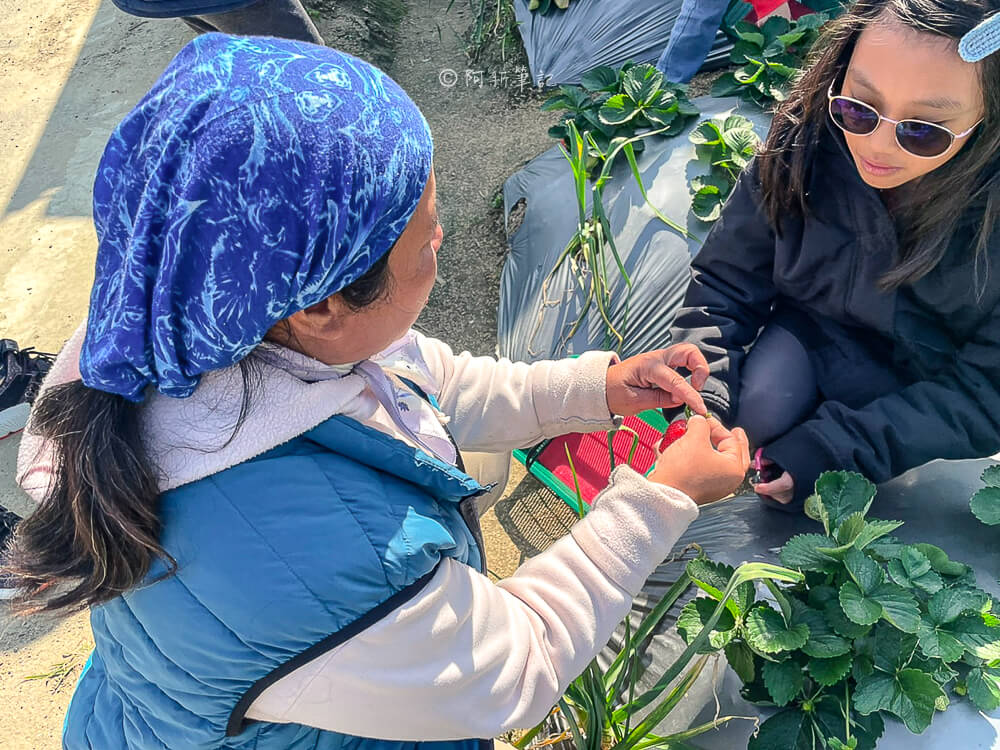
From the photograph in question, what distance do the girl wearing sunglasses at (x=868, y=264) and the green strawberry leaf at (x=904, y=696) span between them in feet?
1.37

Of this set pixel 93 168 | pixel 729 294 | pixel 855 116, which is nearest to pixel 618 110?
pixel 729 294

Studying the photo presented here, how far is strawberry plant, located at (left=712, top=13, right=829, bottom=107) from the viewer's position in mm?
2074

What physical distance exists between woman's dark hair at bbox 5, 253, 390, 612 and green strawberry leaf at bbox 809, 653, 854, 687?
0.81 m

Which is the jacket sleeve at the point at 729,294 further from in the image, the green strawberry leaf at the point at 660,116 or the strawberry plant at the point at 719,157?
the green strawberry leaf at the point at 660,116

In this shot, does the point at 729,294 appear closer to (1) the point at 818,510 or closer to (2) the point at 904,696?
(1) the point at 818,510

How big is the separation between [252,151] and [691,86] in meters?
2.24

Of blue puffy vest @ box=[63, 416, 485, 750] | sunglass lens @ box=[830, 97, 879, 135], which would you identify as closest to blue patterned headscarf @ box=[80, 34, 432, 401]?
blue puffy vest @ box=[63, 416, 485, 750]

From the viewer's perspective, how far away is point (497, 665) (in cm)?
98

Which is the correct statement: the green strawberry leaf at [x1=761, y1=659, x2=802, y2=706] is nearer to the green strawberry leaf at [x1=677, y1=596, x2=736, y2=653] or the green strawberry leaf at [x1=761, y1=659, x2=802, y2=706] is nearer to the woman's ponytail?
the green strawberry leaf at [x1=677, y1=596, x2=736, y2=653]

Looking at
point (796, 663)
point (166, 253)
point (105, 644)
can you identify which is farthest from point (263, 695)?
point (796, 663)

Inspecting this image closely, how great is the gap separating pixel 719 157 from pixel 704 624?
1207 mm

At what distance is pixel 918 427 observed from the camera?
1.39 metres

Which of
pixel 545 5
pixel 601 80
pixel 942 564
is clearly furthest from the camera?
pixel 545 5

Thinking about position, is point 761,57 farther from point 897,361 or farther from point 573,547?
point 573,547
